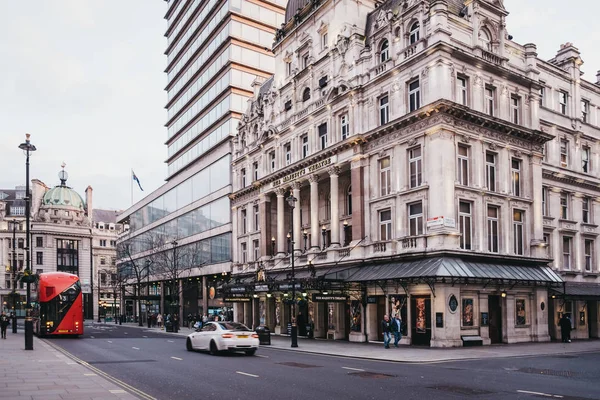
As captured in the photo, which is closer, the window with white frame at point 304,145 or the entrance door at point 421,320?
the entrance door at point 421,320

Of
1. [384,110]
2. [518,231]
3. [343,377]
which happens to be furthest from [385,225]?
[343,377]

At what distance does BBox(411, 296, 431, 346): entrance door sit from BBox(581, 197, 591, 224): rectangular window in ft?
63.7

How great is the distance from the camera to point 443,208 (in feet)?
110

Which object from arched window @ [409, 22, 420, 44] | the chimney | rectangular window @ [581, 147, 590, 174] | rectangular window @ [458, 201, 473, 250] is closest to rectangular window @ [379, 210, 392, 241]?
rectangular window @ [458, 201, 473, 250]

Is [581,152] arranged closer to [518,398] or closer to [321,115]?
[321,115]

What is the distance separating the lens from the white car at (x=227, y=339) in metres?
27.0

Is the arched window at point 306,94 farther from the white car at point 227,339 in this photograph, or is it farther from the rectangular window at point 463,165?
the white car at point 227,339

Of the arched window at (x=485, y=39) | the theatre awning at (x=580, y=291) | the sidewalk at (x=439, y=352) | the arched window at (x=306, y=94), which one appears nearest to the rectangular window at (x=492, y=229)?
the theatre awning at (x=580, y=291)

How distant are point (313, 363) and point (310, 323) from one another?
20155 mm

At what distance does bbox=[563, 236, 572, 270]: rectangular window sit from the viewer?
44.1 m

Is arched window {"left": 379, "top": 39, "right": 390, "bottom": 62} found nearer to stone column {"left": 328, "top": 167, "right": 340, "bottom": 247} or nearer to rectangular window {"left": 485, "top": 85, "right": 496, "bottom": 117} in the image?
rectangular window {"left": 485, "top": 85, "right": 496, "bottom": 117}

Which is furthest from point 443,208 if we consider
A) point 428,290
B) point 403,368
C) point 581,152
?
point 581,152

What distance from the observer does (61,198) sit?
140 metres

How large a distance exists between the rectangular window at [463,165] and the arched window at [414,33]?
24.0 ft
